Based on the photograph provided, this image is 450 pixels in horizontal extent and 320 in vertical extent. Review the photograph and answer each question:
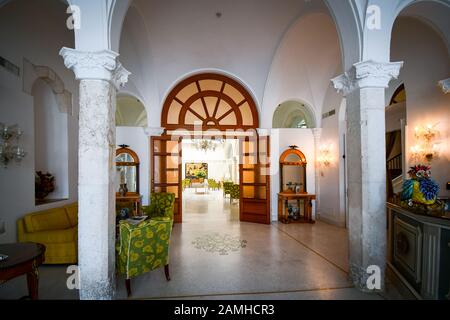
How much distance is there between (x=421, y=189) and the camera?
2947mm

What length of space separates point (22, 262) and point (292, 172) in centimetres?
693

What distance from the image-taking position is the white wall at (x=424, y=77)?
465cm

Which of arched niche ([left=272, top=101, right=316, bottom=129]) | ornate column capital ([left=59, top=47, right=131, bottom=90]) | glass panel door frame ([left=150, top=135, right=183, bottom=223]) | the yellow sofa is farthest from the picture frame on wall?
ornate column capital ([left=59, top=47, right=131, bottom=90])

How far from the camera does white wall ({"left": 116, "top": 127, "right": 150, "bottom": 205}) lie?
731 cm

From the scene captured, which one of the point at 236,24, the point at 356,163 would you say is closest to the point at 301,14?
the point at 236,24

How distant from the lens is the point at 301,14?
18.6 ft

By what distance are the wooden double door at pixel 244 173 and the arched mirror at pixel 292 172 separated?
2.33 ft

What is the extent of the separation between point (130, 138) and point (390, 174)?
8656mm

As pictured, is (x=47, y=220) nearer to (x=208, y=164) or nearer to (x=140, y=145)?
(x=140, y=145)

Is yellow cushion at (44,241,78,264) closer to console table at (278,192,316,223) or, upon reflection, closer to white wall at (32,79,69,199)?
white wall at (32,79,69,199)

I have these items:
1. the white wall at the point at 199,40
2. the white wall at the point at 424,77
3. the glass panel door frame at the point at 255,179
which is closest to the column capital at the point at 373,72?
the white wall at the point at 424,77

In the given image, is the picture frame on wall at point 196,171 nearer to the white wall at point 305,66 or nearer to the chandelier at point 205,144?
the chandelier at point 205,144
